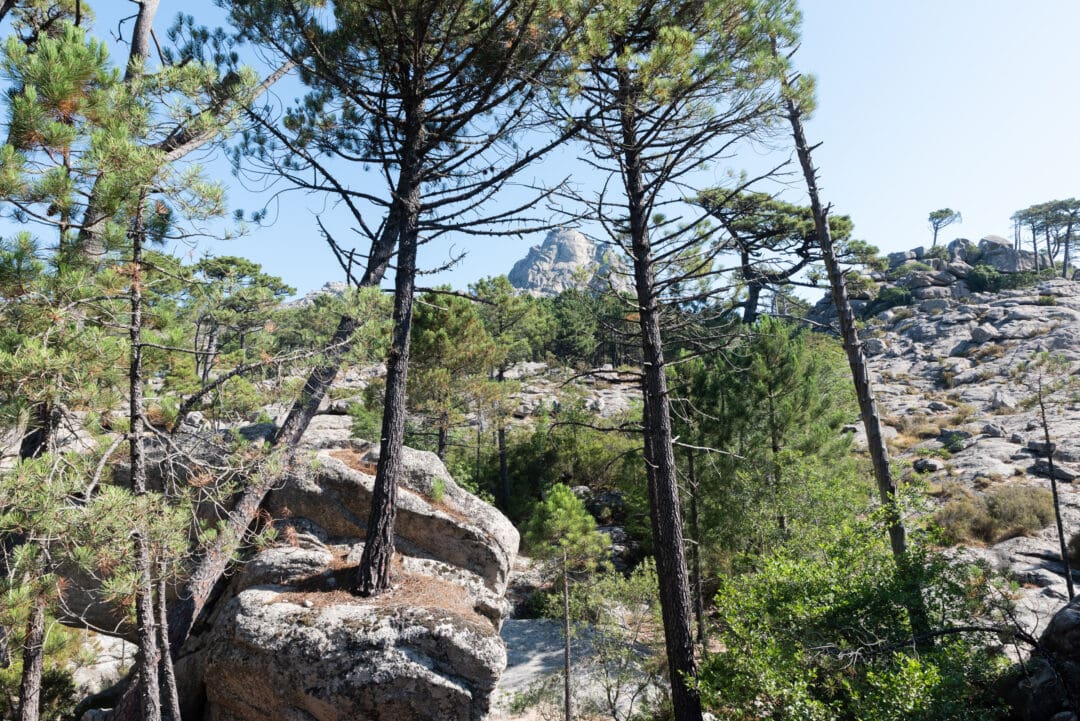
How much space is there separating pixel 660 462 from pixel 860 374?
2.75 meters

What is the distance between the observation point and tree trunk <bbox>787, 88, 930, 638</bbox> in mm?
5544

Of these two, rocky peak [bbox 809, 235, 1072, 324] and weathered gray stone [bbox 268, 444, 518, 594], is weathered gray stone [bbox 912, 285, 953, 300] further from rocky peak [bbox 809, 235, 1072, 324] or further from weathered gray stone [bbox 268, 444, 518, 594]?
weathered gray stone [bbox 268, 444, 518, 594]

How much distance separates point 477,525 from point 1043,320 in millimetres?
42346

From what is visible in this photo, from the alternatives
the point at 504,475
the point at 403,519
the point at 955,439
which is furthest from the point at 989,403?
the point at 403,519

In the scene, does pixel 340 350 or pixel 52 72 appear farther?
pixel 340 350

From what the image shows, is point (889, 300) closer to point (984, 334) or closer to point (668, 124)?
point (984, 334)

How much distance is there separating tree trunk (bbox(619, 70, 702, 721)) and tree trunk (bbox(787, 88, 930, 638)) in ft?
6.16

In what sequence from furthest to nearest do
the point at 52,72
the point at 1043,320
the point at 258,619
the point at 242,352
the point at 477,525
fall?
the point at 1043,320 < the point at 477,525 < the point at 258,619 < the point at 242,352 < the point at 52,72

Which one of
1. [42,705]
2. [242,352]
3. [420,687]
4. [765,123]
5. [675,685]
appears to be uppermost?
[765,123]

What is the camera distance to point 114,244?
385cm

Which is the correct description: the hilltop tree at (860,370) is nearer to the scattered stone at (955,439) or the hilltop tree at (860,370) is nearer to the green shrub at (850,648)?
the green shrub at (850,648)

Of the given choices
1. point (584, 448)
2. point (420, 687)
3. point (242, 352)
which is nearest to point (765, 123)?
point (242, 352)

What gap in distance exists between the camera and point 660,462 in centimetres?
600

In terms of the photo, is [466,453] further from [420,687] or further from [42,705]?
[420,687]
